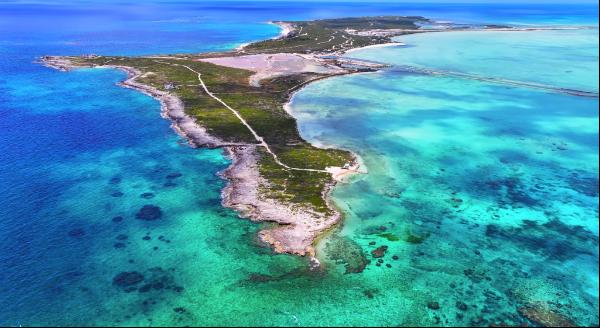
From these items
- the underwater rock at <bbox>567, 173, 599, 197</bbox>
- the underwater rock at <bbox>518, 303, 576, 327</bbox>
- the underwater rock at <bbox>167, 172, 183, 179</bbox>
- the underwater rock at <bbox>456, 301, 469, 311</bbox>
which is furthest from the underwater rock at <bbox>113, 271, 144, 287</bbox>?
the underwater rock at <bbox>567, 173, 599, 197</bbox>

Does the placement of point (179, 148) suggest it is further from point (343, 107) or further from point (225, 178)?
point (343, 107)

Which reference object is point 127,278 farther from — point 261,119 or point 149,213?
point 261,119

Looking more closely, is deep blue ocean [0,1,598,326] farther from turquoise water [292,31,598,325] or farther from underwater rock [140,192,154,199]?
turquoise water [292,31,598,325]

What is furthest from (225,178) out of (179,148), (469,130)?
(469,130)

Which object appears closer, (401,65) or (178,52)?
(401,65)

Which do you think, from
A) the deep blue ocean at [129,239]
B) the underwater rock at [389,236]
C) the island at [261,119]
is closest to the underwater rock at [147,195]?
the deep blue ocean at [129,239]

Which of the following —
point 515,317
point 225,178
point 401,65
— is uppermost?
point 401,65

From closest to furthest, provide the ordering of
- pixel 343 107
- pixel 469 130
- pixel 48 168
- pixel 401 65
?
pixel 48 168, pixel 469 130, pixel 343 107, pixel 401 65

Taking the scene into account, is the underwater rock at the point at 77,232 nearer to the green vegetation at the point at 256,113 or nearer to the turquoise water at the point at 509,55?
the green vegetation at the point at 256,113

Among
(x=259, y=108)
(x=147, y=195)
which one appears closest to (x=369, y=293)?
(x=147, y=195)
